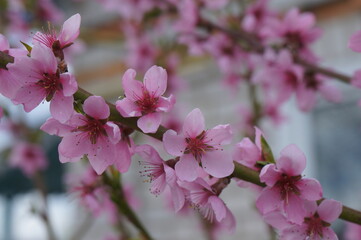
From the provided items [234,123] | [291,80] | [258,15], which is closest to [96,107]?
[291,80]

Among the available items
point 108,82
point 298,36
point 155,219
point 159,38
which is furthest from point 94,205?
point 108,82

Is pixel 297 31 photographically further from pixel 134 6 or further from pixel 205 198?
pixel 205 198

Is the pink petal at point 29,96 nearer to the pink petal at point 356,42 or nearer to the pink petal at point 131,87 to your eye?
the pink petal at point 131,87

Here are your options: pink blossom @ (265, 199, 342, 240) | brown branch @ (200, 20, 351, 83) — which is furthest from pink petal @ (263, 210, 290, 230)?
brown branch @ (200, 20, 351, 83)

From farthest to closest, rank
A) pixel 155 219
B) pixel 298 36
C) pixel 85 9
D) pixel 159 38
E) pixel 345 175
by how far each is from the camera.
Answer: pixel 85 9
pixel 155 219
pixel 345 175
pixel 159 38
pixel 298 36

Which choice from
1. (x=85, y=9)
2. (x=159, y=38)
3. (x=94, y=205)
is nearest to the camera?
(x=94, y=205)

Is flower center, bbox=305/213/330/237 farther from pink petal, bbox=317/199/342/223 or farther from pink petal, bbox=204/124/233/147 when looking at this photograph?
pink petal, bbox=204/124/233/147

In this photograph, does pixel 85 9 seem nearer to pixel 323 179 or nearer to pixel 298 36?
pixel 323 179

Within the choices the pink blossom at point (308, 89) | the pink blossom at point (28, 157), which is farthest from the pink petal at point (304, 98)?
the pink blossom at point (28, 157)
